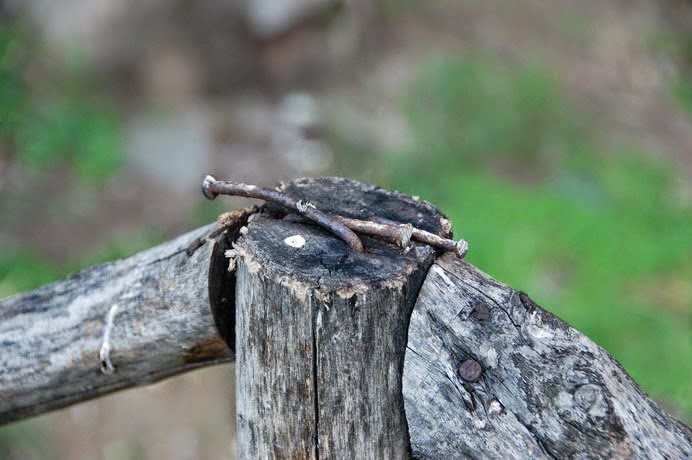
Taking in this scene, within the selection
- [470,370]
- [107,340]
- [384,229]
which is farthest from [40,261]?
[470,370]

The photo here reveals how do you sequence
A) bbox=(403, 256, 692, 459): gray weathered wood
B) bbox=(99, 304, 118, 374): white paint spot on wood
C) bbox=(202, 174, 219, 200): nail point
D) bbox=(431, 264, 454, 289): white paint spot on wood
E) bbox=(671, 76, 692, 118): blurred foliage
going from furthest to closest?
bbox=(671, 76, 692, 118): blurred foliage → bbox=(99, 304, 118, 374): white paint spot on wood → bbox=(202, 174, 219, 200): nail point → bbox=(431, 264, 454, 289): white paint spot on wood → bbox=(403, 256, 692, 459): gray weathered wood

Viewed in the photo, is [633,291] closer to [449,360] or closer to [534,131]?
[534,131]

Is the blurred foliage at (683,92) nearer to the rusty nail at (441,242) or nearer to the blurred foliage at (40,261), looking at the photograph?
the blurred foliage at (40,261)

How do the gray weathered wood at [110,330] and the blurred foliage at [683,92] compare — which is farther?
the blurred foliage at [683,92]

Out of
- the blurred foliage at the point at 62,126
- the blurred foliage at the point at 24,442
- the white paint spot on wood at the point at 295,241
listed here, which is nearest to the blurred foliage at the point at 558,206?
the blurred foliage at the point at 62,126

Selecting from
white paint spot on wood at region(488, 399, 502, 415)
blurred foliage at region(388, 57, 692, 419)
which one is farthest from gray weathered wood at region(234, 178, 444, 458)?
blurred foliage at region(388, 57, 692, 419)

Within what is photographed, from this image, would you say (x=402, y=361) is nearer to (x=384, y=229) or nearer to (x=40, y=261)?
(x=384, y=229)

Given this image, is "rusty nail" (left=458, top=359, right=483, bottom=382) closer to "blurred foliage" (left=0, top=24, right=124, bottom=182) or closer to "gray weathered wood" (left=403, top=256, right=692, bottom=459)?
"gray weathered wood" (left=403, top=256, right=692, bottom=459)
